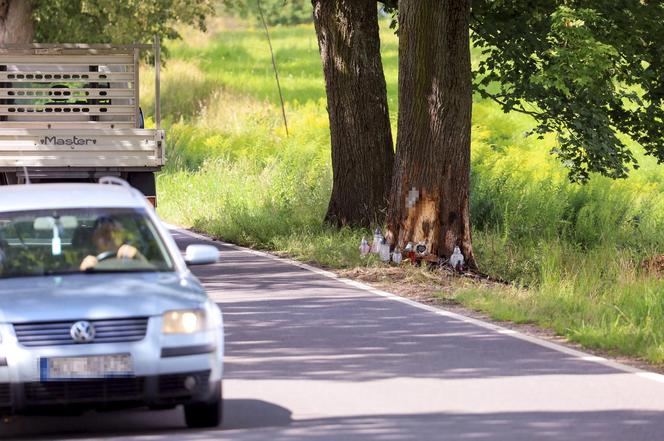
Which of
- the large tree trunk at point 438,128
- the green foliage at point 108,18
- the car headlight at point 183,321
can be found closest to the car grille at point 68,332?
the car headlight at point 183,321

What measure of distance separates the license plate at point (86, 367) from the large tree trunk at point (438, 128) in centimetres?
1001

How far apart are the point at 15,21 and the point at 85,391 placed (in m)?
33.3

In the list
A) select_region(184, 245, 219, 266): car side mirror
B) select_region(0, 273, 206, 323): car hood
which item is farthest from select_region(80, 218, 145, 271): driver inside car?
select_region(184, 245, 219, 266): car side mirror

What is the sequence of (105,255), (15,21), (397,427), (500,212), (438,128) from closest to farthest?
(397,427) → (105,255) → (438,128) → (500,212) → (15,21)

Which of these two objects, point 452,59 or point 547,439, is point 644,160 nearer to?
point 452,59

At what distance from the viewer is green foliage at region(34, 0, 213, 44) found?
4581cm

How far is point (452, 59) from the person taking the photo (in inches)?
759

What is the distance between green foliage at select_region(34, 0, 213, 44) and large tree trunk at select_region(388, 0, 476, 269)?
2674cm

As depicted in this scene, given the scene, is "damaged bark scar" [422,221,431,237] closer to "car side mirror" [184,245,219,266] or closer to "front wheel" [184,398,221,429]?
"car side mirror" [184,245,219,266]

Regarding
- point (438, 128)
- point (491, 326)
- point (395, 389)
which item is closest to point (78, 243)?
point (395, 389)

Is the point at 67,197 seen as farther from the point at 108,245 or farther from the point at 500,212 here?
the point at 500,212

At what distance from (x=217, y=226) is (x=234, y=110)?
23.0m

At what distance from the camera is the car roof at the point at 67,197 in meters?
10.7

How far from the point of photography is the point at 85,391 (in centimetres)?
940
